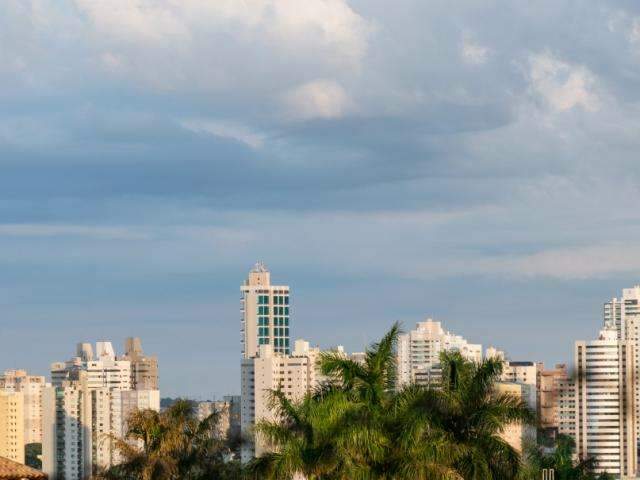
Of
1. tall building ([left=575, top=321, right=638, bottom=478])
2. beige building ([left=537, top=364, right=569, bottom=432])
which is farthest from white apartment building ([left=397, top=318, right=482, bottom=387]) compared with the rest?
beige building ([left=537, top=364, right=569, bottom=432])

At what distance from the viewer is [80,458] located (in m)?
172

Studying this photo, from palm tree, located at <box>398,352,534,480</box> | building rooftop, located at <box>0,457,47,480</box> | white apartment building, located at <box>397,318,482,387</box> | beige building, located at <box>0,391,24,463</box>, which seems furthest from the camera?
beige building, located at <box>0,391,24,463</box>

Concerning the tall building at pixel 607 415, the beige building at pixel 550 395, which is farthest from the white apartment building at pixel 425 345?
the beige building at pixel 550 395

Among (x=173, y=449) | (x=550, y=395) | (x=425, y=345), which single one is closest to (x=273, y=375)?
(x=425, y=345)

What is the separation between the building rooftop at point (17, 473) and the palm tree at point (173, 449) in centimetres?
765

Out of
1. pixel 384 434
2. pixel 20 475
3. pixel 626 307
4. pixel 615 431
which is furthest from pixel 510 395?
pixel 626 307

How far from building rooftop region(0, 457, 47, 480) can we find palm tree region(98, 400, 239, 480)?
301 inches

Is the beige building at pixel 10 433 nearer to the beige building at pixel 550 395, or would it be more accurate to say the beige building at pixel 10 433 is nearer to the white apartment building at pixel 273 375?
the white apartment building at pixel 273 375

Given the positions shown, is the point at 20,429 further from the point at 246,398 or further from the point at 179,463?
the point at 179,463

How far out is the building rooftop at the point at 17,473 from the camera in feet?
85.4

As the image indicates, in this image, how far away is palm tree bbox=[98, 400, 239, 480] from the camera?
112ft

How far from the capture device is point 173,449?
35.1 meters

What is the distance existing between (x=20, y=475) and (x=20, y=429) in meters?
175

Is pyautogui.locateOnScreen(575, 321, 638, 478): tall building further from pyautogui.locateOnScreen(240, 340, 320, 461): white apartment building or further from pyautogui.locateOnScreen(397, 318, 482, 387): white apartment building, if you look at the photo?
pyautogui.locateOnScreen(240, 340, 320, 461): white apartment building
